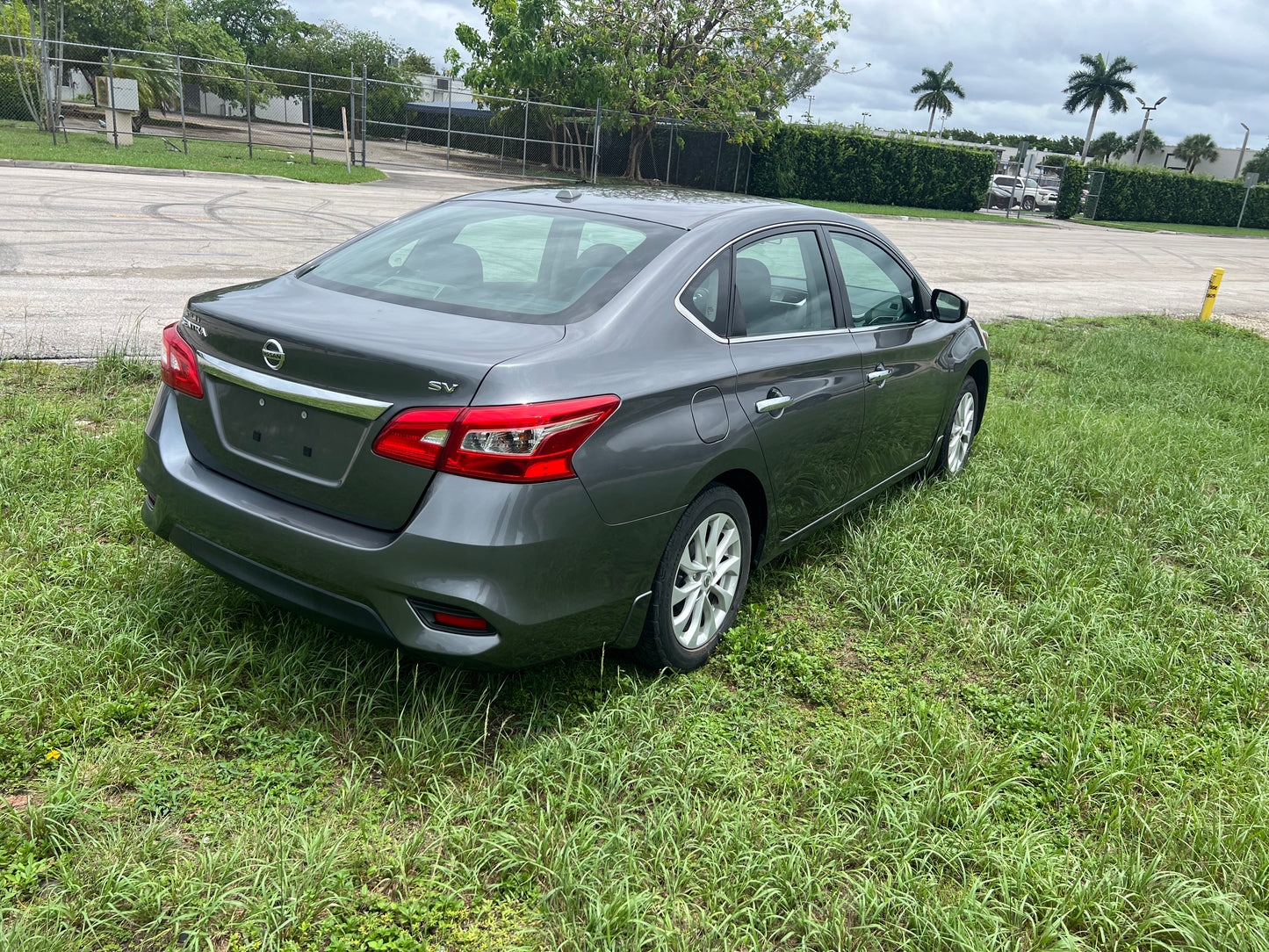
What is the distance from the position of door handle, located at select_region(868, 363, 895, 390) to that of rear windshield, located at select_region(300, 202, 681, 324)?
1251 mm

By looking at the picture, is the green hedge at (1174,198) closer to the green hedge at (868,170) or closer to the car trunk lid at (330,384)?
the green hedge at (868,170)

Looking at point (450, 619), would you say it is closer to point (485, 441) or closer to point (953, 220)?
point (485, 441)

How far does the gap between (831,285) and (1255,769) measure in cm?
235

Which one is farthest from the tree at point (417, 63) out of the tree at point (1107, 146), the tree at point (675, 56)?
the tree at point (1107, 146)

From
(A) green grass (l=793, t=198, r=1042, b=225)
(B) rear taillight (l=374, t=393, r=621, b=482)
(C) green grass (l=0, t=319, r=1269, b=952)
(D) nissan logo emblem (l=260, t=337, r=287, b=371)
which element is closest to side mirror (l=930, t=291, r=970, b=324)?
(C) green grass (l=0, t=319, r=1269, b=952)

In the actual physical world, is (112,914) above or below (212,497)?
below

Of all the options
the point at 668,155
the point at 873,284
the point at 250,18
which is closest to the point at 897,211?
the point at 668,155

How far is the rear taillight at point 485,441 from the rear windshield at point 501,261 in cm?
48

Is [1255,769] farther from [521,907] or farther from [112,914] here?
[112,914]

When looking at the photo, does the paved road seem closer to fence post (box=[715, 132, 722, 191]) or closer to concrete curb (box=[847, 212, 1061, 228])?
concrete curb (box=[847, 212, 1061, 228])

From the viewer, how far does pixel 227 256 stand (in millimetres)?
10164

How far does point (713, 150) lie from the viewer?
108ft

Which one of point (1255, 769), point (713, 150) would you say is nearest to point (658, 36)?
point (713, 150)

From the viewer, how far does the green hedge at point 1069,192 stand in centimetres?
4422
